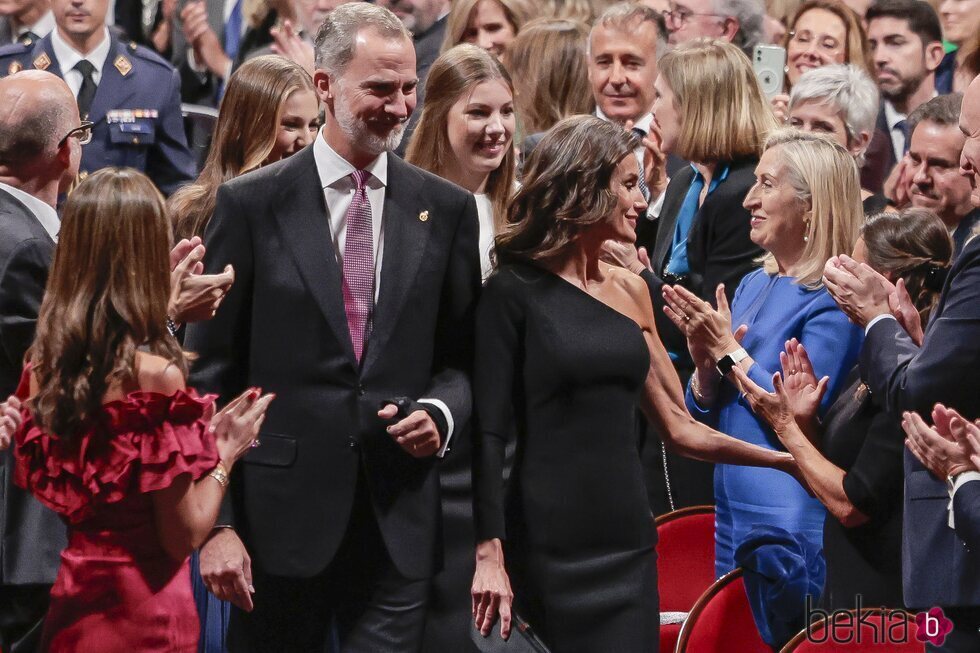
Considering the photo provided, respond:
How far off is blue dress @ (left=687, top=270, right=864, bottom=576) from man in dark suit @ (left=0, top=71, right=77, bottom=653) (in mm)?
1883

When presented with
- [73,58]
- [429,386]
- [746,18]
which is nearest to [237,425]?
[429,386]

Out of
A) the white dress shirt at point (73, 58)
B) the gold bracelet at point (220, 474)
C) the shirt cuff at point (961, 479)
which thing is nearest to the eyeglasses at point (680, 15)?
the white dress shirt at point (73, 58)

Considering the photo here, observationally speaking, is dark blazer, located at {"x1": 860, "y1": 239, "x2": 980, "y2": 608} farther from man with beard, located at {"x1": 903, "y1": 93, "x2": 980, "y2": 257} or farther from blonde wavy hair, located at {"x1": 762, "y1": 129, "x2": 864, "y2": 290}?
man with beard, located at {"x1": 903, "y1": 93, "x2": 980, "y2": 257}

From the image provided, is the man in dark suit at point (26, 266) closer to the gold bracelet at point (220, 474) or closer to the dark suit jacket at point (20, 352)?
the dark suit jacket at point (20, 352)

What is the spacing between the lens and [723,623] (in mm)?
4305

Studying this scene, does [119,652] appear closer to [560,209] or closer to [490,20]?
[560,209]

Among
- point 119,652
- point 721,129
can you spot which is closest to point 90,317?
point 119,652

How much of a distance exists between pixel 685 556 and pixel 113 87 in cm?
331

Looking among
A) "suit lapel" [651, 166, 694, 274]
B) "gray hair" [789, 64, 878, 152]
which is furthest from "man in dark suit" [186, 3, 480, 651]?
"gray hair" [789, 64, 878, 152]

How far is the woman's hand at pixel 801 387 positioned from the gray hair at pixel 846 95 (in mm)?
1799

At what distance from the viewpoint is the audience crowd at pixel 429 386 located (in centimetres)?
330

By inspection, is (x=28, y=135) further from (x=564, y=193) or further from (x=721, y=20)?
(x=721, y=20)

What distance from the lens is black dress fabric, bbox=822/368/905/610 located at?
13.1 feet

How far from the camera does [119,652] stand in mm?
3307
